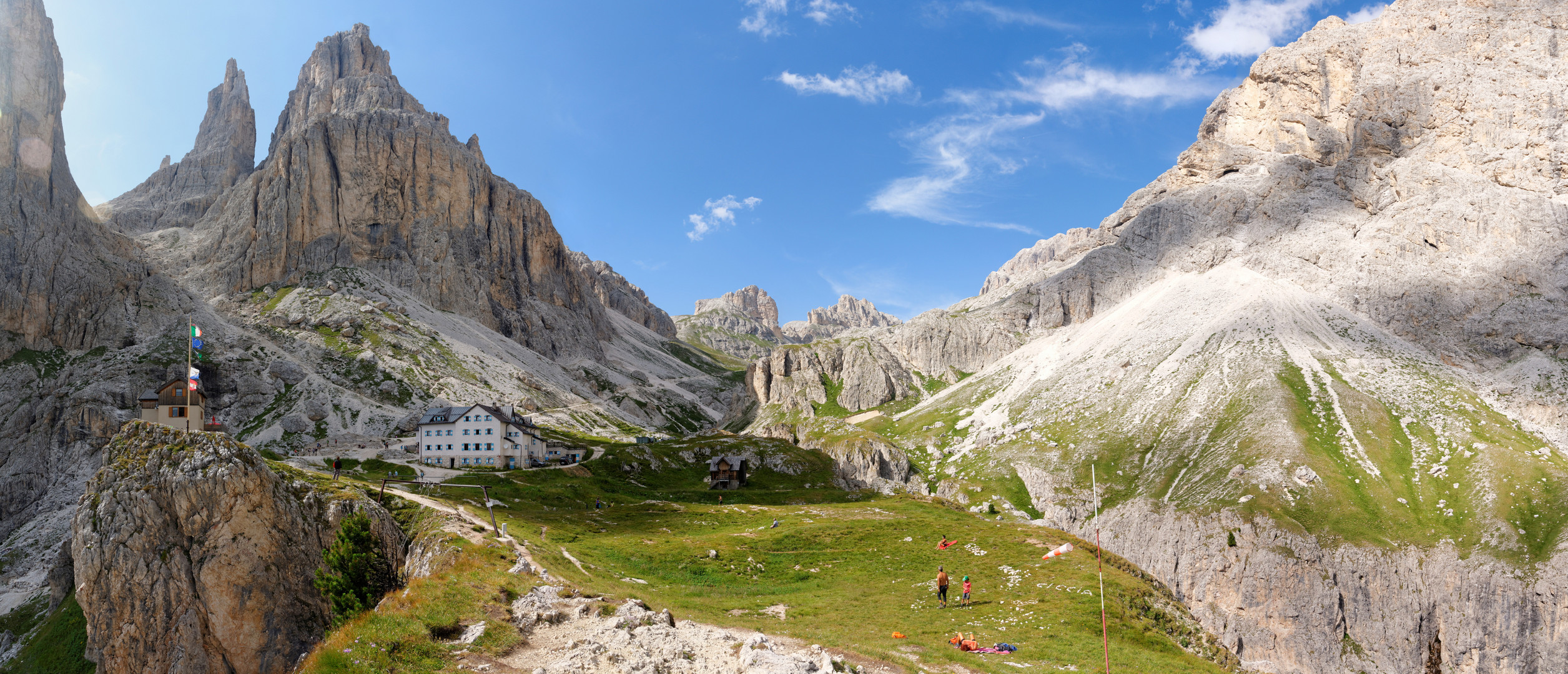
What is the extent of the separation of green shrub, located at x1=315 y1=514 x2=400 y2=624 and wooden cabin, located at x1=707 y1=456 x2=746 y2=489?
65805mm

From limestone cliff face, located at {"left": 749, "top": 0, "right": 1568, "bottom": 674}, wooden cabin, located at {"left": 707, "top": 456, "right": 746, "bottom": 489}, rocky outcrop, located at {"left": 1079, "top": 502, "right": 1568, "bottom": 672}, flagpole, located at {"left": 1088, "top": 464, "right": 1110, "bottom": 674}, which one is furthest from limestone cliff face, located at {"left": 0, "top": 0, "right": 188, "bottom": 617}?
rocky outcrop, located at {"left": 1079, "top": 502, "right": 1568, "bottom": 672}

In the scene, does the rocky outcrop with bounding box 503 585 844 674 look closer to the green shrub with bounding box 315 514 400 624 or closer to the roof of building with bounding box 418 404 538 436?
the green shrub with bounding box 315 514 400 624

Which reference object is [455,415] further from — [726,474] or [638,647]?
[638,647]

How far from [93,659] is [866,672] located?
65089 mm

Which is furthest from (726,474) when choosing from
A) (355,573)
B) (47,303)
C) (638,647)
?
(47,303)

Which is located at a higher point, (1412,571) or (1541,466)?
(1541,466)

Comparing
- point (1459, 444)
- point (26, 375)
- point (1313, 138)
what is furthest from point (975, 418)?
point (26, 375)

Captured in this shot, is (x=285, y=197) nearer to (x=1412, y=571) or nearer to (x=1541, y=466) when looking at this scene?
(x=1412, y=571)

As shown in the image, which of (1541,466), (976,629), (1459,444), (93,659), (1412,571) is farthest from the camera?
(1459,444)

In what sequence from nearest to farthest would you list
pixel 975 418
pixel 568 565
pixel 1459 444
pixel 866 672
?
pixel 866 672 < pixel 568 565 < pixel 1459 444 < pixel 975 418

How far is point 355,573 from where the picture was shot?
150 feet

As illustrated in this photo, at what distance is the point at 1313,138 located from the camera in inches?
6604

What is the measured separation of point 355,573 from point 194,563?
15.0m

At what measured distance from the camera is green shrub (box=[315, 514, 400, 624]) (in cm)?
4453
